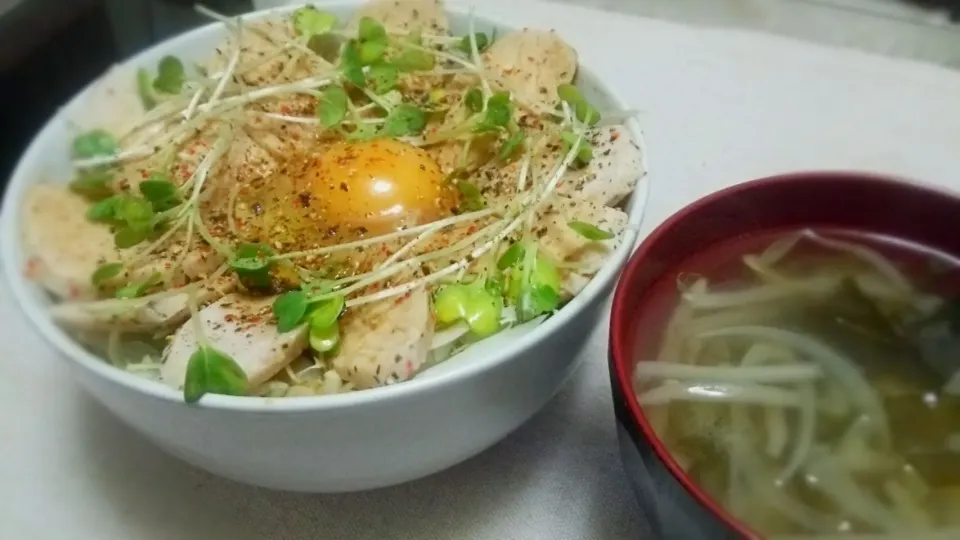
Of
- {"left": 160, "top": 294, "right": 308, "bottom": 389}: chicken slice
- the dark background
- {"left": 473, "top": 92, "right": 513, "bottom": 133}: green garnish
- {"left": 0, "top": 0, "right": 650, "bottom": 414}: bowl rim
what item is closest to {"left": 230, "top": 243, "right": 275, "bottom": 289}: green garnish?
{"left": 160, "top": 294, "right": 308, "bottom": 389}: chicken slice

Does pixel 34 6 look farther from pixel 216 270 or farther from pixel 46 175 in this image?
pixel 216 270

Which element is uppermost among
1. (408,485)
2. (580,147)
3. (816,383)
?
(580,147)

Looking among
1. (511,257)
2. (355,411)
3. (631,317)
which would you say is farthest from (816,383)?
(355,411)

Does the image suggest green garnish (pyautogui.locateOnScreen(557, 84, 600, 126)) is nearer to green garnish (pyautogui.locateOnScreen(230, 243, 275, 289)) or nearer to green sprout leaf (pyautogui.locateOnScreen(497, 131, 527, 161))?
green sprout leaf (pyautogui.locateOnScreen(497, 131, 527, 161))

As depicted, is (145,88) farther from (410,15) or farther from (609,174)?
(609,174)

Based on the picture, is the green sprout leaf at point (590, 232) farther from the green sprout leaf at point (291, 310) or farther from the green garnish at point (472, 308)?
the green sprout leaf at point (291, 310)
